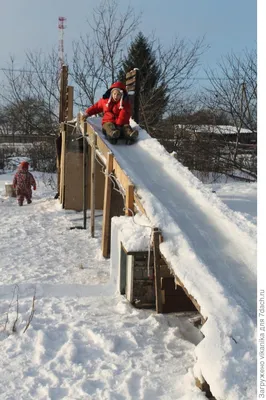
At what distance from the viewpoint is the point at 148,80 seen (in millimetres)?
17969

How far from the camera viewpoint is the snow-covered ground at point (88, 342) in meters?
2.88

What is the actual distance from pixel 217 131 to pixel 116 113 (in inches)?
420

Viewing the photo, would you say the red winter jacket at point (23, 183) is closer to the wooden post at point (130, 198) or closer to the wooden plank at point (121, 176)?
the wooden plank at point (121, 176)

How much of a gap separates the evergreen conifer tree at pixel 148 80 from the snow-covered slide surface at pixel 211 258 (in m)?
10.4

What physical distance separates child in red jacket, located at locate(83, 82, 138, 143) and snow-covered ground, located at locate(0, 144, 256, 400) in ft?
7.53

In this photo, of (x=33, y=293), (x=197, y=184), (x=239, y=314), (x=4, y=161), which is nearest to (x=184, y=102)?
(x=4, y=161)

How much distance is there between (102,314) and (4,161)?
778 inches

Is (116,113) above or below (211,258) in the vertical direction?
above

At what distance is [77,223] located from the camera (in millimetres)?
8820

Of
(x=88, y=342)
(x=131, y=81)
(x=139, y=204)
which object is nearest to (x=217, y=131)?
(x=131, y=81)

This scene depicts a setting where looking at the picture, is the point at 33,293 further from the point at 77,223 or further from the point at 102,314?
the point at 77,223

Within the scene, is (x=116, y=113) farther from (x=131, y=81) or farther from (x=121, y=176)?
(x=121, y=176)

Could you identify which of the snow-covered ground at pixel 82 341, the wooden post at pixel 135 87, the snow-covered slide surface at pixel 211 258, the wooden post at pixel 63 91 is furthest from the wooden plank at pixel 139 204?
the wooden post at pixel 63 91

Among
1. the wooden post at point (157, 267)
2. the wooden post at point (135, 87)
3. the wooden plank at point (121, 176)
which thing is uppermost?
the wooden post at point (135, 87)
